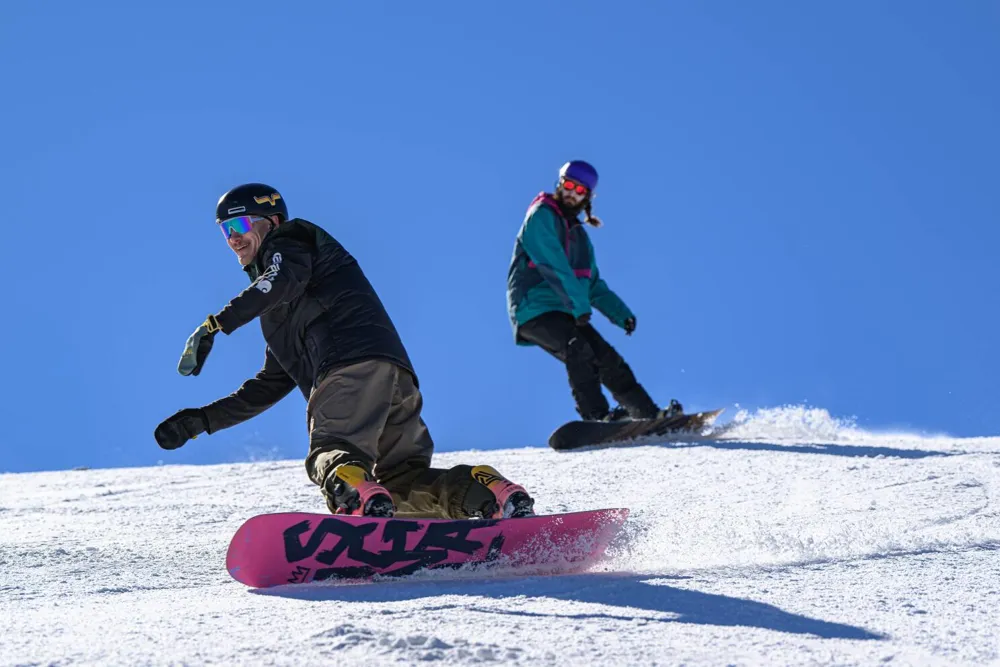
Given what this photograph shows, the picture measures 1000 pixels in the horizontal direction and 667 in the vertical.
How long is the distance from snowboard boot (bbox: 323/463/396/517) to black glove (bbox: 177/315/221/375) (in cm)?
61

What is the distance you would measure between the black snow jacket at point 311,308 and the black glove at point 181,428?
0.16 feet

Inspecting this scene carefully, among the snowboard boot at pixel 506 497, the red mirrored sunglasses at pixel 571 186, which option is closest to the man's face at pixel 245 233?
the snowboard boot at pixel 506 497

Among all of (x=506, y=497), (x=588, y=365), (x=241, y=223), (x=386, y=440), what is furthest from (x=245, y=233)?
(x=588, y=365)

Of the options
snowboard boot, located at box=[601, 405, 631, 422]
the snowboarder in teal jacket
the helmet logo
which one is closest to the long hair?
the snowboarder in teal jacket

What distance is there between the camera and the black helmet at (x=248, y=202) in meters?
4.30

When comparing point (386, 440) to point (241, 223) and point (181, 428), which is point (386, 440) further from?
point (241, 223)

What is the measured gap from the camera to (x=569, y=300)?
8.23 m

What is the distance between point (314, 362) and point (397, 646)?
2155 millimetres

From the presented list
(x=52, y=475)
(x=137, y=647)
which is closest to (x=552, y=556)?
(x=137, y=647)

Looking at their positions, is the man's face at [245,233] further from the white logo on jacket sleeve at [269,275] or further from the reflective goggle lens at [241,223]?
the white logo on jacket sleeve at [269,275]

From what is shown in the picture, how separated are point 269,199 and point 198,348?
0.94m

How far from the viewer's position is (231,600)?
284cm

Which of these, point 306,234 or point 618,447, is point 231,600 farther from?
point 618,447

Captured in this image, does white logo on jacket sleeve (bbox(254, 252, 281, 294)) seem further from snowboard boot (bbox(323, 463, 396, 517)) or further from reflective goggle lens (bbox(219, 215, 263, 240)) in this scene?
snowboard boot (bbox(323, 463, 396, 517))
